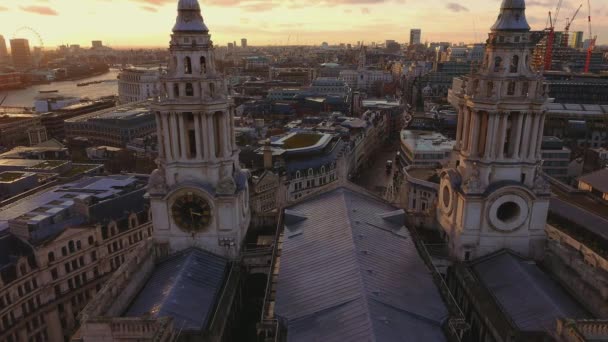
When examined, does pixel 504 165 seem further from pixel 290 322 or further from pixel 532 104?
pixel 290 322

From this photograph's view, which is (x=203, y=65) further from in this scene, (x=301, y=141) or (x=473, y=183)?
(x=301, y=141)

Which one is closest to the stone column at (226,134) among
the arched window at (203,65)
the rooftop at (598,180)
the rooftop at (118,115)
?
the arched window at (203,65)

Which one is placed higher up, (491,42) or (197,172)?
(491,42)

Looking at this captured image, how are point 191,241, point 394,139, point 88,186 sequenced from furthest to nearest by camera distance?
point 394,139 → point 88,186 → point 191,241

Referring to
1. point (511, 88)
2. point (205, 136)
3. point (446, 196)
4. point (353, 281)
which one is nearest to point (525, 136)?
point (511, 88)

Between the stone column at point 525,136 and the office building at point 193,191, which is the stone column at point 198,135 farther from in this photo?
the stone column at point 525,136

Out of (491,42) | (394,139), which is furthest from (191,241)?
(394,139)

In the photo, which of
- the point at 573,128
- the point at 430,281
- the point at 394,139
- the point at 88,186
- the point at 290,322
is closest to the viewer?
the point at 290,322

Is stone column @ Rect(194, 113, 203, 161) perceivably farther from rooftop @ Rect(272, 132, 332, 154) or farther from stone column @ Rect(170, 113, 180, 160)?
rooftop @ Rect(272, 132, 332, 154)

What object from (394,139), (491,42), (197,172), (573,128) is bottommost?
(394,139)
